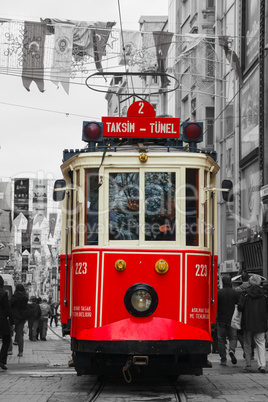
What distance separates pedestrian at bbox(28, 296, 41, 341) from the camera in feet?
85.7

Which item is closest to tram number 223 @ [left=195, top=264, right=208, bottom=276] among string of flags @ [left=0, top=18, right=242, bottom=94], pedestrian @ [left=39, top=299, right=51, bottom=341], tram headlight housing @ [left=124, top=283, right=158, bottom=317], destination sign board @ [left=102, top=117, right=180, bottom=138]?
tram headlight housing @ [left=124, top=283, right=158, bottom=317]

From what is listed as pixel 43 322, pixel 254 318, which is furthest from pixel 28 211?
pixel 254 318

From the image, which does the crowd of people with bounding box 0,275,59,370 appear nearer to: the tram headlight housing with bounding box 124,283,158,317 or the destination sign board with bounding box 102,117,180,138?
the tram headlight housing with bounding box 124,283,158,317

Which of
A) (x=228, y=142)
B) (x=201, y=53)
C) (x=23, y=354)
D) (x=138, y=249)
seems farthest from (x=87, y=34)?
(x=228, y=142)

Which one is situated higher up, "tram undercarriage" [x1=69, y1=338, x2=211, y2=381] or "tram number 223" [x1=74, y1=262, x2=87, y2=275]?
"tram number 223" [x1=74, y1=262, x2=87, y2=275]

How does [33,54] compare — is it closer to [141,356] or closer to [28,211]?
[141,356]

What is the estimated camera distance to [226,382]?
40.1 ft

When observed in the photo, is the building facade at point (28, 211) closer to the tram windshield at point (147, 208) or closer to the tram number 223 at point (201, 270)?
the tram windshield at point (147, 208)

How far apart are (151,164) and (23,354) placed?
32.6 ft

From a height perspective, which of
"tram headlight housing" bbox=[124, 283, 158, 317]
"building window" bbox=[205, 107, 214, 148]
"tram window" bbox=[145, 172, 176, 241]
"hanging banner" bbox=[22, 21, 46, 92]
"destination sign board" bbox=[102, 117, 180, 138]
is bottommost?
"tram headlight housing" bbox=[124, 283, 158, 317]

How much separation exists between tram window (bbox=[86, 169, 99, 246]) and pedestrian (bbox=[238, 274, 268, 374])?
4.29m

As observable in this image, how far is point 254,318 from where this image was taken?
13844 millimetres

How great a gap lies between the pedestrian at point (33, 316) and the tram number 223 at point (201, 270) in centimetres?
1585

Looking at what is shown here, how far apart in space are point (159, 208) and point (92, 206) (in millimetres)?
896
